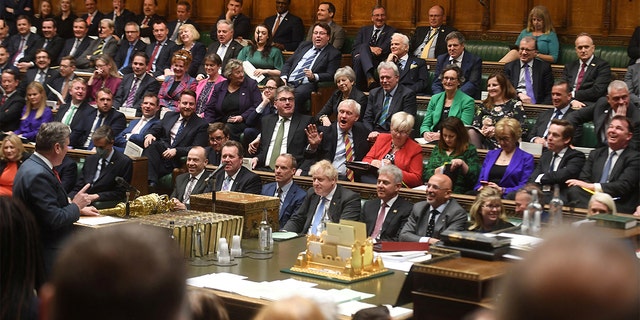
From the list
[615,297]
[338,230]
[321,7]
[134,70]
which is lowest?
[338,230]

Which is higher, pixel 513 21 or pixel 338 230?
pixel 513 21

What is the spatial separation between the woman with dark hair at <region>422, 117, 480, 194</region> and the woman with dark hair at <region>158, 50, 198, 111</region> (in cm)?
346

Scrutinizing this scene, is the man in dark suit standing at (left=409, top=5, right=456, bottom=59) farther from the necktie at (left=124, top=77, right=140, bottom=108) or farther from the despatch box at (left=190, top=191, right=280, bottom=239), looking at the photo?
the despatch box at (left=190, top=191, right=280, bottom=239)

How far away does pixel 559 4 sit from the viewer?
10820mm

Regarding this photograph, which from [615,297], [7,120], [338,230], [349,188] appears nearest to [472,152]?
[349,188]

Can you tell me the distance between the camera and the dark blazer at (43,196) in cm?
534

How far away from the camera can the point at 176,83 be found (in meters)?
10.5

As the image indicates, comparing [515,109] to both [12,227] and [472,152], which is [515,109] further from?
[12,227]

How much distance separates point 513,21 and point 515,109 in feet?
9.71

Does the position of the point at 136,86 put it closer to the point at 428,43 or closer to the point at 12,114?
the point at 12,114

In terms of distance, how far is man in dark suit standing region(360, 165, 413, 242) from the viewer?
657 centimetres

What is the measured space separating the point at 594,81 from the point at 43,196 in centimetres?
532

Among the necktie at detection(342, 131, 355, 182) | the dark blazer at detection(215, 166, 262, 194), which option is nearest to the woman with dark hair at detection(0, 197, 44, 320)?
the dark blazer at detection(215, 166, 262, 194)

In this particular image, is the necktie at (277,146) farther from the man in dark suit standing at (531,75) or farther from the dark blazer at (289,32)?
the dark blazer at (289,32)
